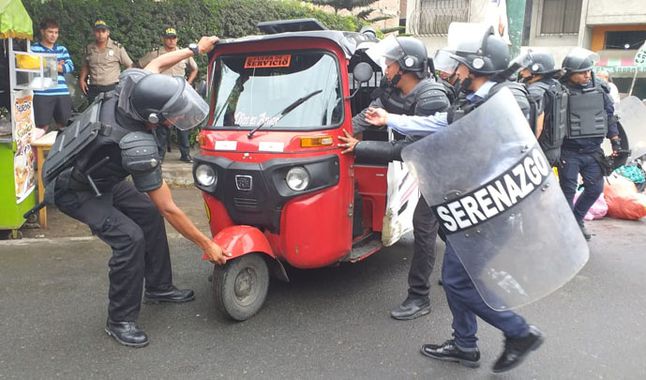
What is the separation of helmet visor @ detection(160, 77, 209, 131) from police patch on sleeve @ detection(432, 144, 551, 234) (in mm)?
1587

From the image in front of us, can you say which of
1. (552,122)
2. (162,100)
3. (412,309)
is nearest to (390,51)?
(162,100)

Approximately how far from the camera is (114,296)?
134 inches

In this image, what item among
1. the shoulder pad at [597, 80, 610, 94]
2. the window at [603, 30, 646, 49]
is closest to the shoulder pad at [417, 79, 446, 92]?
the shoulder pad at [597, 80, 610, 94]

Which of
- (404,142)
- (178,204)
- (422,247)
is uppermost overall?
(404,142)

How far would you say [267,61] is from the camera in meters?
3.97

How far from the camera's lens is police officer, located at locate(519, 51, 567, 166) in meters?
5.33

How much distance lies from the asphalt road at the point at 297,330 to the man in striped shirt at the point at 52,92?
85.0 inches

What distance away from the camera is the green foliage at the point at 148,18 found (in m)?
7.35

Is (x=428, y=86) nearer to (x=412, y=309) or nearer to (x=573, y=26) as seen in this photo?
(x=412, y=309)

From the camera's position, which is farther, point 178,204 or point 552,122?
point 178,204

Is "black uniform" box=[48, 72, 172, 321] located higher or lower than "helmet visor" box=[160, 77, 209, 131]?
lower

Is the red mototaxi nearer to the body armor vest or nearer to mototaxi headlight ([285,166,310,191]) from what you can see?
mototaxi headlight ([285,166,310,191])

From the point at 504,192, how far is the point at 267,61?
6.90ft

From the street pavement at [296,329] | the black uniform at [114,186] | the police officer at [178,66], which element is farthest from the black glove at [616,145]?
the police officer at [178,66]
